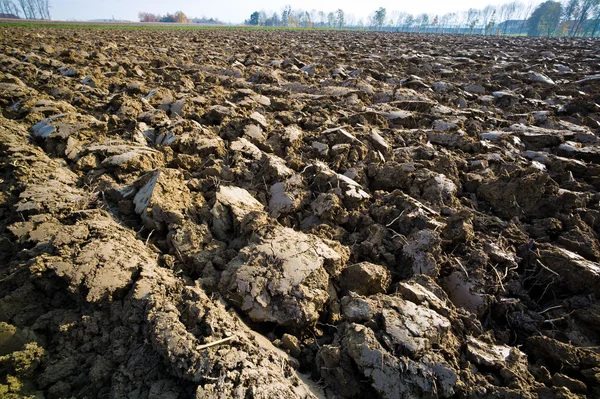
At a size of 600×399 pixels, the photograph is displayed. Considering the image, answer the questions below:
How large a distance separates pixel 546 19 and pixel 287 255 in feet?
324

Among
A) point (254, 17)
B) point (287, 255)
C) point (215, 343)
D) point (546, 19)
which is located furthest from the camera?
point (254, 17)

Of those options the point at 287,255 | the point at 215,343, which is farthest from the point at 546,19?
the point at 215,343

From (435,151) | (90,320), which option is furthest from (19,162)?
(435,151)

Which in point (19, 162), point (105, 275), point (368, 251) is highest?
point (19, 162)

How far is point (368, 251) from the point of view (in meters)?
2.52

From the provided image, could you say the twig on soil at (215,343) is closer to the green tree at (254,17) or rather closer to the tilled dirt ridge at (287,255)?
the tilled dirt ridge at (287,255)

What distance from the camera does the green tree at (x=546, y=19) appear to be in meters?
68.8

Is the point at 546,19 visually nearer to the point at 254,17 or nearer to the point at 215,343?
the point at 254,17

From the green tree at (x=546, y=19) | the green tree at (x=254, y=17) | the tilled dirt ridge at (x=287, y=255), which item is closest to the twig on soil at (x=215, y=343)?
the tilled dirt ridge at (x=287, y=255)

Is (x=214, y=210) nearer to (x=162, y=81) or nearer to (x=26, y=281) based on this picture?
(x=26, y=281)

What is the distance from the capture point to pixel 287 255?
7.13 feet

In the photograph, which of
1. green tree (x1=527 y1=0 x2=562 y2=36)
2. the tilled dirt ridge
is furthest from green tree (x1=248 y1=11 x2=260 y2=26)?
the tilled dirt ridge

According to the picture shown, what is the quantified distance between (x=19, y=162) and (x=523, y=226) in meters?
4.93

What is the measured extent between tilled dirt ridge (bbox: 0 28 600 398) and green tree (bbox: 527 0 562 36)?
89860 mm
